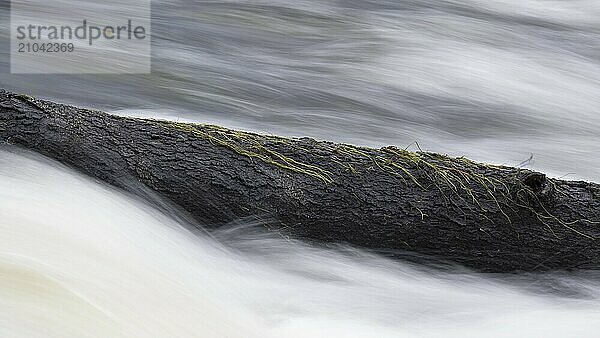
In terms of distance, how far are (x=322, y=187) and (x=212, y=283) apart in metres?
0.50

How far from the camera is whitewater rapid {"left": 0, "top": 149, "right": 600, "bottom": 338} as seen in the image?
2.57 m

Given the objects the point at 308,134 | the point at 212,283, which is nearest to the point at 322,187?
the point at 212,283

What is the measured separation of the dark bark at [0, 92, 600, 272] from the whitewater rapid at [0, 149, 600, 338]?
88 mm

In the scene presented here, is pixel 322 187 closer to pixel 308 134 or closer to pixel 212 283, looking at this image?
pixel 212 283

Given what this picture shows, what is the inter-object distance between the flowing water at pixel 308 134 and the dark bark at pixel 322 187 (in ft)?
0.32

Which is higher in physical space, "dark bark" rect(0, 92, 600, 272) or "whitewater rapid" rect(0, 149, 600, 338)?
"dark bark" rect(0, 92, 600, 272)

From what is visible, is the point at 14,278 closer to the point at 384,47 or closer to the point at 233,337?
the point at 233,337

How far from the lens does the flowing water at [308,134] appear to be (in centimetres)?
266

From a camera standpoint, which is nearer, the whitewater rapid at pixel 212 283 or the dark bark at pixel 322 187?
the whitewater rapid at pixel 212 283

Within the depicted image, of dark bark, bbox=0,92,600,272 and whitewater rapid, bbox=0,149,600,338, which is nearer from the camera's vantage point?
whitewater rapid, bbox=0,149,600,338

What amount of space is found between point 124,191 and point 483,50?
14.3 feet

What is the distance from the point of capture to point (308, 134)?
483 cm

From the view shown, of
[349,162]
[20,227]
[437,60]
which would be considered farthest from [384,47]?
[20,227]

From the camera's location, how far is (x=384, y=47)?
647 cm
